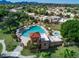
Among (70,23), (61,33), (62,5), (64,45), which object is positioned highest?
(62,5)

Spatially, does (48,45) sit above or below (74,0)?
below

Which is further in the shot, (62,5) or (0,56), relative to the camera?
(62,5)

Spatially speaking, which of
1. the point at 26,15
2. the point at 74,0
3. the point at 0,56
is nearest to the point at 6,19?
the point at 26,15

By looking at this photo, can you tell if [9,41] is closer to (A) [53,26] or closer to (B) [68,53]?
(A) [53,26]

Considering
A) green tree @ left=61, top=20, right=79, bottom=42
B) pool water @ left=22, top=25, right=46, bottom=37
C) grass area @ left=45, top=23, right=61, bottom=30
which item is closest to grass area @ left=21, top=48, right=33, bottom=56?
pool water @ left=22, top=25, right=46, bottom=37

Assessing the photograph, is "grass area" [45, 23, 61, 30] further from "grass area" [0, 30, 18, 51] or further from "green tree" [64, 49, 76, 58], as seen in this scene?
"grass area" [0, 30, 18, 51]

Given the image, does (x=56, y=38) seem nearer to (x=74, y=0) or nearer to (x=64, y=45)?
(x=64, y=45)

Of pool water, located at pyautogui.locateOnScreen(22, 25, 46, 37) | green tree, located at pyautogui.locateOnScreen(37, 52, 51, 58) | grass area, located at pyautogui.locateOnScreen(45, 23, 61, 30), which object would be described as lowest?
green tree, located at pyautogui.locateOnScreen(37, 52, 51, 58)
